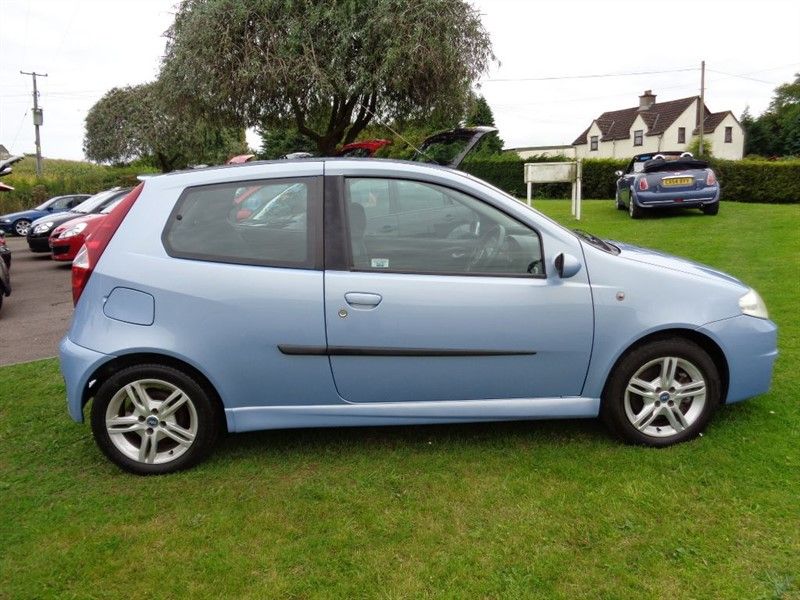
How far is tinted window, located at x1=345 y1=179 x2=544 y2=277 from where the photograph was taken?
3.66 meters

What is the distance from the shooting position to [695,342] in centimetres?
386

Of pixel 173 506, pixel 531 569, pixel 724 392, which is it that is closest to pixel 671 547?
pixel 531 569

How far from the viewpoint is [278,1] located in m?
16.5

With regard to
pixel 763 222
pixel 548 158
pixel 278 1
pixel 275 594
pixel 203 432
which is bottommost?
pixel 275 594

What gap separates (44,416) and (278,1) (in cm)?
1437

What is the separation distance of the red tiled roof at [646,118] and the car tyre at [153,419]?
5877cm

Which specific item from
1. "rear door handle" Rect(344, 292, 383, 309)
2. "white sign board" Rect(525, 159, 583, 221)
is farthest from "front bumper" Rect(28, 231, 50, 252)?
"rear door handle" Rect(344, 292, 383, 309)

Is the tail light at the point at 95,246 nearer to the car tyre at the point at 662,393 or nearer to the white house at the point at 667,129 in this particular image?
the car tyre at the point at 662,393

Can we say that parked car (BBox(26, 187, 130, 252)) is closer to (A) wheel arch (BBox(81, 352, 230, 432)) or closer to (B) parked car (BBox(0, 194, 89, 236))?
(B) parked car (BBox(0, 194, 89, 236))

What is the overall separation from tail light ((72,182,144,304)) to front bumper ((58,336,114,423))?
0.95ft

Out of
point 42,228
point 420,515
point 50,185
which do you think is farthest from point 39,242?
point 50,185

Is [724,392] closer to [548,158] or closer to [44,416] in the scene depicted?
[44,416]

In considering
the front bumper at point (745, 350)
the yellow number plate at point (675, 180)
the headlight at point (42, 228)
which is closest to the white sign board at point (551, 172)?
the yellow number plate at point (675, 180)

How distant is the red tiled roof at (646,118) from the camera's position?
56.4 metres
